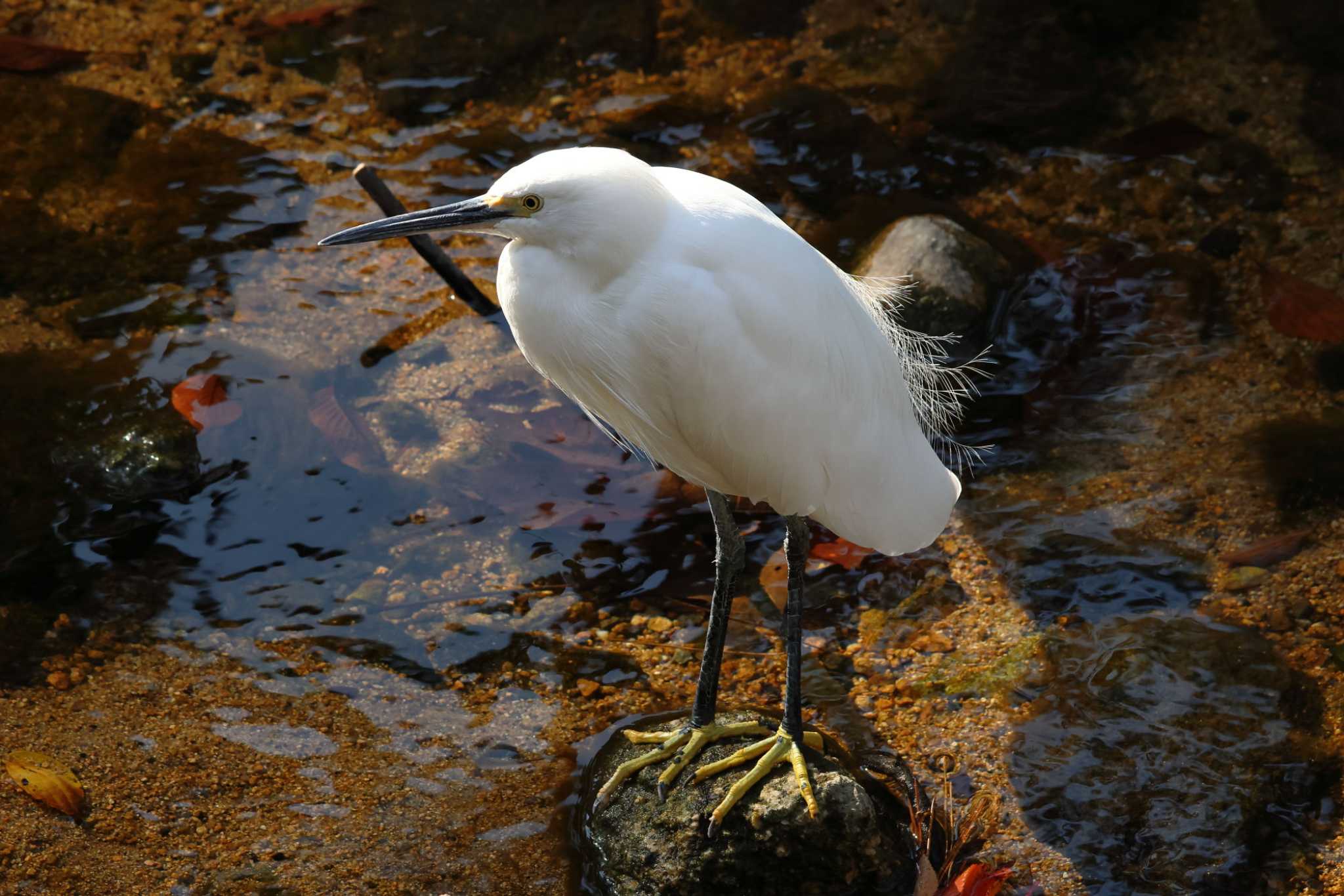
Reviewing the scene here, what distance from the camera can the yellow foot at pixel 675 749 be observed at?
3.16 meters

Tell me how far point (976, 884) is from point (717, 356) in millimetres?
1584

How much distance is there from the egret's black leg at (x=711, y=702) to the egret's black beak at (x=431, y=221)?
3.48ft

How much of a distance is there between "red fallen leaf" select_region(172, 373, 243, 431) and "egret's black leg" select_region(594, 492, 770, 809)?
2.23m

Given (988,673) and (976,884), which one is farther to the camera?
(988,673)

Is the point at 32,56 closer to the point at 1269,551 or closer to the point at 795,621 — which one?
the point at 795,621

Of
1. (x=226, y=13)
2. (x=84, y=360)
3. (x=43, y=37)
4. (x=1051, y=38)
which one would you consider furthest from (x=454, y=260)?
(x=1051, y=38)

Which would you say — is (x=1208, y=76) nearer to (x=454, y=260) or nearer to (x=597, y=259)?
(x=454, y=260)

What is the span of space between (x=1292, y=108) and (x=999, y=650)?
3668mm

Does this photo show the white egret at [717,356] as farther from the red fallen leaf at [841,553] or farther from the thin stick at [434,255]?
the thin stick at [434,255]

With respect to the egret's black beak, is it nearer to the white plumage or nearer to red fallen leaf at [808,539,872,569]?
the white plumage

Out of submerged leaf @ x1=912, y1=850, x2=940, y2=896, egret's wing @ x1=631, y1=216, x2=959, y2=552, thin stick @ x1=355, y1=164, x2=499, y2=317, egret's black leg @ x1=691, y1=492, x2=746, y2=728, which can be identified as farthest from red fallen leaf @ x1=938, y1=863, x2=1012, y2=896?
thin stick @ x1=355, y1=164, x2=499, y2=317

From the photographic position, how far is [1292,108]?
5812 millimetres

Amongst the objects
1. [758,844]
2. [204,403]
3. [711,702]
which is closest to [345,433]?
[204,403]

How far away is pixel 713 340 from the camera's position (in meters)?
2.67
